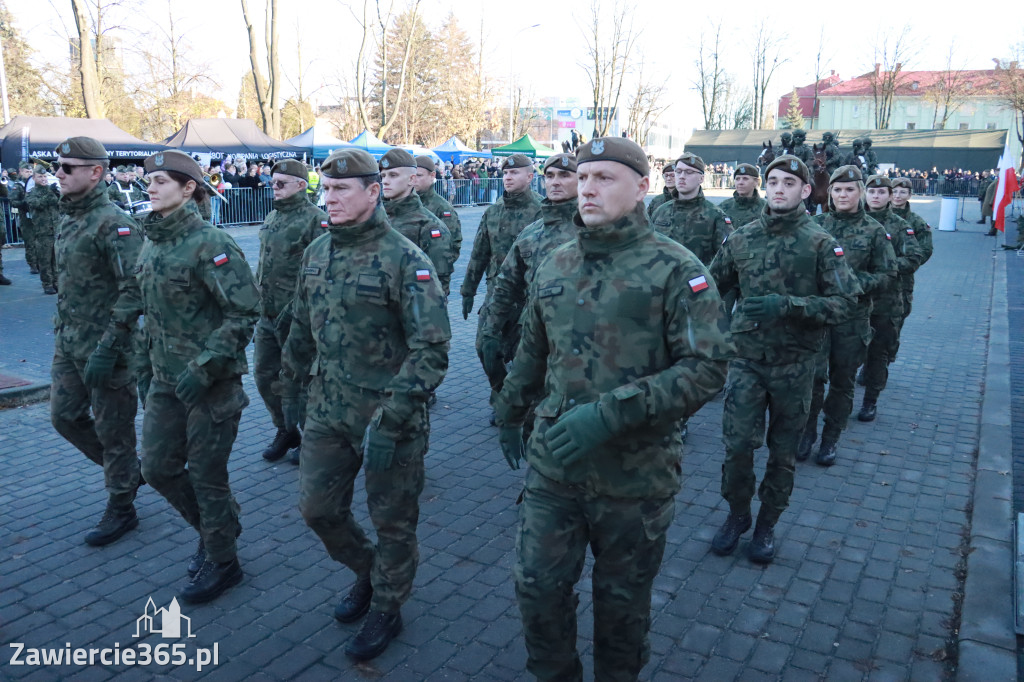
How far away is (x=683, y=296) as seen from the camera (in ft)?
9.82

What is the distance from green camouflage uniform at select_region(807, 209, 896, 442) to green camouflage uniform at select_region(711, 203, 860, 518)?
74.3 inches

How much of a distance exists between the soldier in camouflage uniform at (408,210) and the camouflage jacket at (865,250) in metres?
3.40

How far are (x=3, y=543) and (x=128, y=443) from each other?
3.07 feet

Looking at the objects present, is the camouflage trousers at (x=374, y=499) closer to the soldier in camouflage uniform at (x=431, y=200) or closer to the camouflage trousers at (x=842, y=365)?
the camouflage trousers at (x=842, y=365)

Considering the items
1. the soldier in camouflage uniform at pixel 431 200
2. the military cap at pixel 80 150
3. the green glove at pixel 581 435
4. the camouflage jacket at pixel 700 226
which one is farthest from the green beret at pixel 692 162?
the green glove at pixel 581 435

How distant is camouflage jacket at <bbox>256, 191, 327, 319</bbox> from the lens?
6.70 meters

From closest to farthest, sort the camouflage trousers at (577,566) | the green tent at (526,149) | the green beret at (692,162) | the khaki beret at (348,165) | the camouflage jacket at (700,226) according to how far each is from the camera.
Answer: the camouflage trousers at (577,566) < the khaki beret at (348,165) < the camouflage jacket at (700,226) < the green beret at (692,162) < the green tent at (526,149)

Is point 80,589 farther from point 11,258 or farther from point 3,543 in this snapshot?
point 11,258

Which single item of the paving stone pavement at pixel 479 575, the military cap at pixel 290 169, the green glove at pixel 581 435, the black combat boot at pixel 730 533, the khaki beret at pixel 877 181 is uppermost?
the military cap at pixel 290 169

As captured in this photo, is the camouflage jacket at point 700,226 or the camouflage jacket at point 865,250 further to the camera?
the camouflage jacket at point 700,226

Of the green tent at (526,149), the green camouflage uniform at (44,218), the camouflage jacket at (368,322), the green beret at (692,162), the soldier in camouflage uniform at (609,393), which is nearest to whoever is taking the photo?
the soldier in camouflage uniform at (609,393)

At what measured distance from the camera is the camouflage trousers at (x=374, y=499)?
3.86 meters

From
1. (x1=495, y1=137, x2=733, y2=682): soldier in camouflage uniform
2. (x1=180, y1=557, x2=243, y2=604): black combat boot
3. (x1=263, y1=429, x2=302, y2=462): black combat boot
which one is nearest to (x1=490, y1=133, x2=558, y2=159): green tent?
(x1=263, y1=429, x2=302, y2=462): black combat boot

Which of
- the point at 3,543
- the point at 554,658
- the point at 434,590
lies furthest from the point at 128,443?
the point at 554,658
